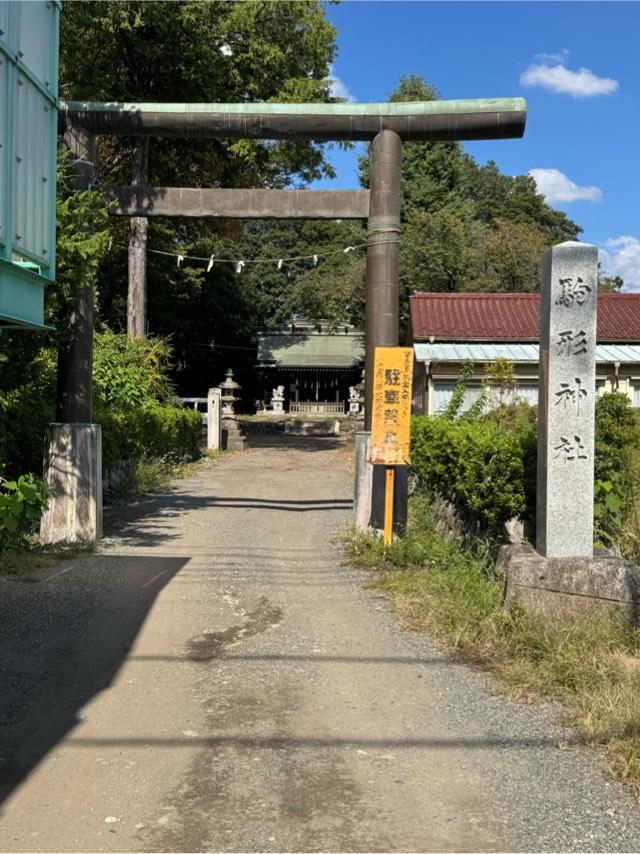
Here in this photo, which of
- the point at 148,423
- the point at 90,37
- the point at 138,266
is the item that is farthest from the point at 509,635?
the point at 90,37

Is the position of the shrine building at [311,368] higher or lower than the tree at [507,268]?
lower

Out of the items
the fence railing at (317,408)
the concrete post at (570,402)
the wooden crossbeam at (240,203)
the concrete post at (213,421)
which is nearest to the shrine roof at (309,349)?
the fence railing at (317,408)

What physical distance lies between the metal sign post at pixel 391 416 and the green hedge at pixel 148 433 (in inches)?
216

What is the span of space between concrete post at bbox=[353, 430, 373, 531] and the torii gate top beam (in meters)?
3.46

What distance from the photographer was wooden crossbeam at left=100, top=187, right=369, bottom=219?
9.16 m

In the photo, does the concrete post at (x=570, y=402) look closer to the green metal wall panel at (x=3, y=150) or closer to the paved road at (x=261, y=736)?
the paved road at (x=261, y=736)

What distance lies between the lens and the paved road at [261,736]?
3105 mm

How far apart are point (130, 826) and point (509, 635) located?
10.1 feet

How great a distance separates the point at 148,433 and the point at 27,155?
11207 millimetres

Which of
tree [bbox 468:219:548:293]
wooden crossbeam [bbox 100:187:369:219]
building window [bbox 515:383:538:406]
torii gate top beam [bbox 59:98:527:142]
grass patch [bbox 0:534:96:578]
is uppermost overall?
tree [bbox 468:219:548:293]

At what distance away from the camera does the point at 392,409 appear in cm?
830

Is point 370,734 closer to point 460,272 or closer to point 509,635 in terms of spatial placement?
point 509,635

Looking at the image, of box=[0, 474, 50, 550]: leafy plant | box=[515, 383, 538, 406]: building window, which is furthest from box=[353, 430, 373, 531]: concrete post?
box=[515, 383, 538, 406]: building window

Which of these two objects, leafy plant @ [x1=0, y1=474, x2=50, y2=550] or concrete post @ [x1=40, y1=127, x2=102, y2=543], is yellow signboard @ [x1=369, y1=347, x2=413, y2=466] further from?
leafy plant @ [x1=0, y1=474, x2=50, y2=550]
